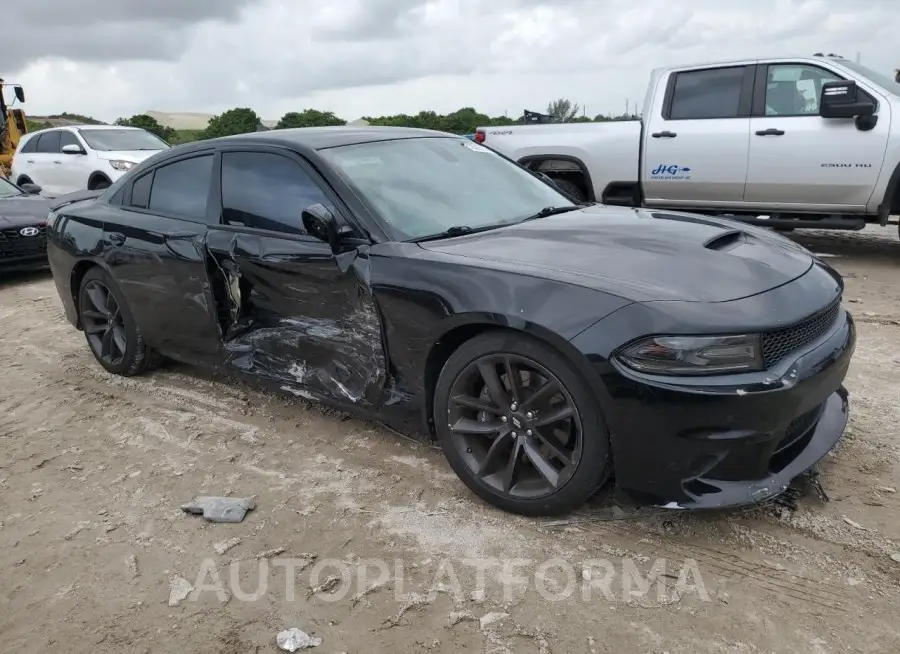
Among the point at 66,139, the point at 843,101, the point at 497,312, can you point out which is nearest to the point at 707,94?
the point at 843,101

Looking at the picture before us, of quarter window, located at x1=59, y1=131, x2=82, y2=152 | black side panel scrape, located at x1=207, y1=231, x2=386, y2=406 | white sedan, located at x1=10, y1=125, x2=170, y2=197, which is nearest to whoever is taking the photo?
black side panel scrape, located at x1=207, y1=231, x2=386, y2=406

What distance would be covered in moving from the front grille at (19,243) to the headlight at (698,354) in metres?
7.81

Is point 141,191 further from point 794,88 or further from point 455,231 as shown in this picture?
point 794,88

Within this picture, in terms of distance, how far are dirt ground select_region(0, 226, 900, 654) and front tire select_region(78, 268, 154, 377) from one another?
858mm

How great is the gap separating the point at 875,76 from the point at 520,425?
6.40 meters

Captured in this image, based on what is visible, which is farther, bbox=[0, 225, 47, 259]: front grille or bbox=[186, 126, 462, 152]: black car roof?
bbox=[0, 225, 47, 259]: front grille

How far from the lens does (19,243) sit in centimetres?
828

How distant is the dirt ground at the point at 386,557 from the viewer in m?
2.36

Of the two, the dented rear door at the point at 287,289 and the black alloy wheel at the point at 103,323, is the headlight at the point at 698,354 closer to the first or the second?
the dented rear door at the point at 287,289

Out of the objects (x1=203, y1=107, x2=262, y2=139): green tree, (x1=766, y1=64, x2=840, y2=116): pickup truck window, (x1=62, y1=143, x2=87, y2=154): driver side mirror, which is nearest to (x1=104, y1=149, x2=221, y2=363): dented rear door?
(x1=766, y1=64, x2=840, y2=116): pickup truck window

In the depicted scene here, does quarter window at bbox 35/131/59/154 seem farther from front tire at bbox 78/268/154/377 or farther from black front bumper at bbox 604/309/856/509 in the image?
black front bumper at bbox 604/309/856/509

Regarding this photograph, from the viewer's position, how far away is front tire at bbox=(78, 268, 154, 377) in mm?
4730

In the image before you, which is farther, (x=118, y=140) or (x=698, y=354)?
(x=118, y=140)

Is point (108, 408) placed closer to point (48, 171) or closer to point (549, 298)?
point (549, 298)
